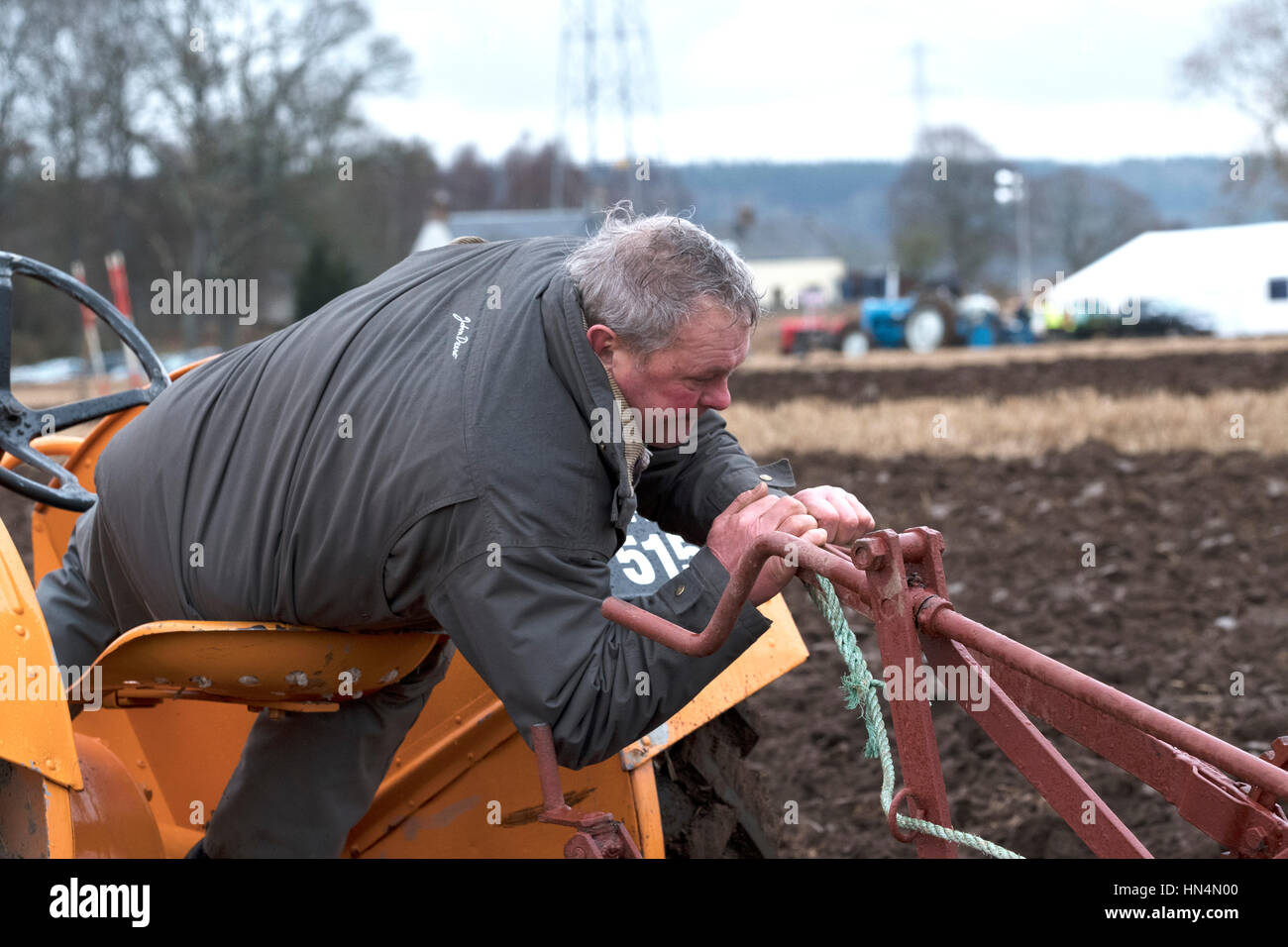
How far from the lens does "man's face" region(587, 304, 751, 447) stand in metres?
2.32

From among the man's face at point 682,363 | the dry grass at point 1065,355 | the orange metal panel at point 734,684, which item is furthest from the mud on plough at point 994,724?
the dry grass at point 1065,355

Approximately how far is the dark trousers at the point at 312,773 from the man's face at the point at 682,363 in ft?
2.36

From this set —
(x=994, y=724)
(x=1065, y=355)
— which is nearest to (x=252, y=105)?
(x=1065, y=355)

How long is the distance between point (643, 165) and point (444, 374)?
15.8ft

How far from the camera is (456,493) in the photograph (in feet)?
6.95

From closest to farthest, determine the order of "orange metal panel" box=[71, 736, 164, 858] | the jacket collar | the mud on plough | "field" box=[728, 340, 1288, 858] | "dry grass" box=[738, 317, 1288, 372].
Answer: the mud on plough
the jacket collar
"orange metal panel" box=[71, 736, 164, 858]
"field" box=[728, 340, 1288, 858]
"dry grass" box=[738, 317, 1288, 372]

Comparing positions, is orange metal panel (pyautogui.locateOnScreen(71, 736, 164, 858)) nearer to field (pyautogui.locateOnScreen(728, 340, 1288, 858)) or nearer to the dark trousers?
the dark trousers

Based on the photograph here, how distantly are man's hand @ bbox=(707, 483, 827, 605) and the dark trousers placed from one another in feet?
2.56

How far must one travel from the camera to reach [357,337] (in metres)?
2.44

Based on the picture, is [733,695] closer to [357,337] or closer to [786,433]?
[357,337]

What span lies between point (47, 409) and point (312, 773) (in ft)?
3.27

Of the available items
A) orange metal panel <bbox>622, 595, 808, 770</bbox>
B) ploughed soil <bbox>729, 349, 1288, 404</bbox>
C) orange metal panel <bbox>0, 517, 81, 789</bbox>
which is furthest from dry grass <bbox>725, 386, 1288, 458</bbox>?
orange metal panel <bbox>0, 517, 81, 789</bbox>

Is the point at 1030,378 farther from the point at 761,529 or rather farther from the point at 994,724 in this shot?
the point at 994,724

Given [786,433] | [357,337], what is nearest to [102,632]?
[357,337]
